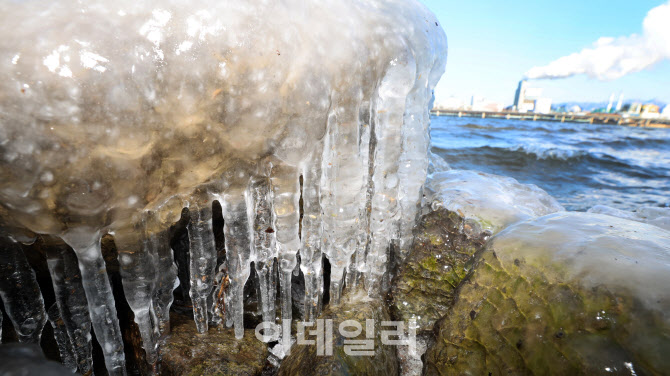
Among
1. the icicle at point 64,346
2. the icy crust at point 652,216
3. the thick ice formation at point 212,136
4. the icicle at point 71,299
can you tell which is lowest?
the icicle at point 64,346

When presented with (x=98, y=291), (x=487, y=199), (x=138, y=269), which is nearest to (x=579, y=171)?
(x=487, y=199)

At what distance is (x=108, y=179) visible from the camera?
137 centimetres

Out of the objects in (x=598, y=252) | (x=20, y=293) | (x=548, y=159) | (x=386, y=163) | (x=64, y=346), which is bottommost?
(x=548, y=159)

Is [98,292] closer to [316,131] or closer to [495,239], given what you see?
[316,131]

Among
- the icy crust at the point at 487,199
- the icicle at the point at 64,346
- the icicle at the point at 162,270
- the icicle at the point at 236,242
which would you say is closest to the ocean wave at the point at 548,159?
the icy crust at the point at 487,199

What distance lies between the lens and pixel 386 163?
2473mm

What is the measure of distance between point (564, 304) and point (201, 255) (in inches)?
86.3

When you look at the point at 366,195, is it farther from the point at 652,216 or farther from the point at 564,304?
the point at 652,216

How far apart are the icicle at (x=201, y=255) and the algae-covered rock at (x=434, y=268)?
61.7 inches

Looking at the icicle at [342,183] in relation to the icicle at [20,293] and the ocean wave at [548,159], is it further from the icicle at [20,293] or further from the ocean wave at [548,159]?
the ocean wave at [548,159]

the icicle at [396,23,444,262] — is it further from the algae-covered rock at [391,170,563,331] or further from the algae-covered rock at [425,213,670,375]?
the algae-covered rock at [425,213,670,375]

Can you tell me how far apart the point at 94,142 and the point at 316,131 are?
3.68ft

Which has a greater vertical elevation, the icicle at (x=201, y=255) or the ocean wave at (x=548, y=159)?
the icicle at (x=201, y=255)

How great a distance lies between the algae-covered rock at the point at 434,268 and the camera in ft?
8.45
